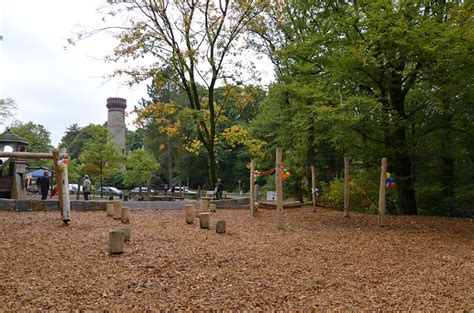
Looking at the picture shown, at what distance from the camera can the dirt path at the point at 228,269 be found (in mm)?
4379

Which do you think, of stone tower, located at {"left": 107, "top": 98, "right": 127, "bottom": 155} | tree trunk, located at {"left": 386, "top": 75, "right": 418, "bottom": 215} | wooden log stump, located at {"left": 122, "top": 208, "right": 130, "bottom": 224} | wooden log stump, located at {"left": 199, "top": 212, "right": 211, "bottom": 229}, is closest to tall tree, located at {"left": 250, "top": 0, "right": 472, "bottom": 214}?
tree trunk, located at {"left": 386, "top": 75, "right": 418, "bottom": 215}

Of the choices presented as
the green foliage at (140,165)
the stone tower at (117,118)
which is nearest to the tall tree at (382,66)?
the green foliage at (140,165)

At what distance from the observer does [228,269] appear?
5.56 metres

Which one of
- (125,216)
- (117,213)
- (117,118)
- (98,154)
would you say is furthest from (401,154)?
(117,118)

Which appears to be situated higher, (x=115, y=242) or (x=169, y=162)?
(x=169, y=162)

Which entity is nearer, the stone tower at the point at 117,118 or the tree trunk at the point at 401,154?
the tree trunk at the point at 401,154

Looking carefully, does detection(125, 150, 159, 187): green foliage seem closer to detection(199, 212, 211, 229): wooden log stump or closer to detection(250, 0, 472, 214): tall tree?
detection(250, 0, 472, 214): tall tree

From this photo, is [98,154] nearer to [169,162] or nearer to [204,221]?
[169,162]

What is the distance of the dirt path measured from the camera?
438 cm

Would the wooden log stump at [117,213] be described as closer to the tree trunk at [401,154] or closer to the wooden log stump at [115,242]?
the wooden log stump at [115,242]

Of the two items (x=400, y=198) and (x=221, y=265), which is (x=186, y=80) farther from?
(x=221, y=265)

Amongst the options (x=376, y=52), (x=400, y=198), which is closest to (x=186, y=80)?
(x=376, y=52)

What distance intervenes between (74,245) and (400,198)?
1177cm

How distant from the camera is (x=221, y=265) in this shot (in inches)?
227
